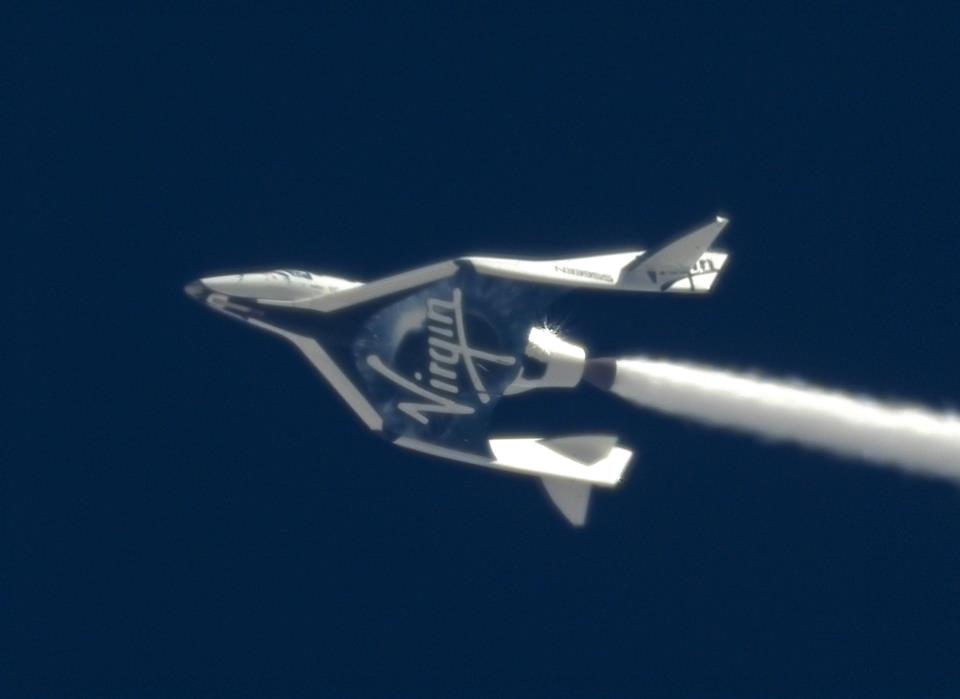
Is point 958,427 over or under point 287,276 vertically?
under

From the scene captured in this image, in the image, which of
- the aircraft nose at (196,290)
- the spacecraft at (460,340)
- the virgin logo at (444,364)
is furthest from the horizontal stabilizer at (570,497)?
the aircraft nose at (196,290)

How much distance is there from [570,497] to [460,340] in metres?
7.74

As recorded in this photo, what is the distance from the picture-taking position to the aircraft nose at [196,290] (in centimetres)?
7938

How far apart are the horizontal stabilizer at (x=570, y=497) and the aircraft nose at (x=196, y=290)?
51.9 ft

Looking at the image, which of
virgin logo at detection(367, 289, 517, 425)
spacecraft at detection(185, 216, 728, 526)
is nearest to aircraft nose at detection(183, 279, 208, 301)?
Result: spacecraft at detection(185, 216, 728, 526)

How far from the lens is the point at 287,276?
260 ft

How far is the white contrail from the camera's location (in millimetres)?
80312

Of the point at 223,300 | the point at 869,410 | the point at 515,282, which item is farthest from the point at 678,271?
the point at 223,300

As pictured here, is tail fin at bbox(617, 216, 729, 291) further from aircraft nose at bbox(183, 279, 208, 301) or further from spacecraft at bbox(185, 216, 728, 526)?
aircraft nose at bbox(183, 279, 208, 301)

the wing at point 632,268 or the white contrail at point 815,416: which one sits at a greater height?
the wing at point 632,268

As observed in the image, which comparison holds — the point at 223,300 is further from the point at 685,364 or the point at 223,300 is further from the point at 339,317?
the point at 685,364

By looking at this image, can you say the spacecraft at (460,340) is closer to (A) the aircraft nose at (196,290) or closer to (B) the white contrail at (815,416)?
(A) the aircraft nose at (196,290)

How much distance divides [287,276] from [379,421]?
716 centimetres

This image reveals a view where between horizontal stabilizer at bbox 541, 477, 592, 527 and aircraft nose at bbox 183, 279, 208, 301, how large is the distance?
15.8 m
